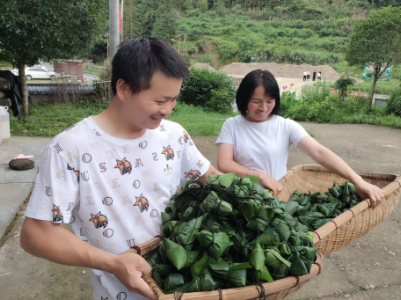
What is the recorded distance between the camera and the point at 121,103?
110 centimetres

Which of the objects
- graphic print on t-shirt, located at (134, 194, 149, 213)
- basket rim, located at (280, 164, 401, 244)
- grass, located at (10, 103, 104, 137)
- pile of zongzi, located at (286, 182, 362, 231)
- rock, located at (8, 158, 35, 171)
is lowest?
grass, located at (10, 103, 104, 137)

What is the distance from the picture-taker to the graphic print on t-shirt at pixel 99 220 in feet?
3.67

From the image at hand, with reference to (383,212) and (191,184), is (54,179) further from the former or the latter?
(383,212)

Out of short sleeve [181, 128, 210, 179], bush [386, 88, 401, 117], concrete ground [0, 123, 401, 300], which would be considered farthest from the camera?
bush [386, 88, 401, 117]

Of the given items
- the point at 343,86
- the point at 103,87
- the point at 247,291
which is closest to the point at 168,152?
the point at 247,291

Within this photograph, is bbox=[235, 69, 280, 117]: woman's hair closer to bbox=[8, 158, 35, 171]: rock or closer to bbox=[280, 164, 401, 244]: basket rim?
bbox=[280, 164, 401, 244]: basket rim

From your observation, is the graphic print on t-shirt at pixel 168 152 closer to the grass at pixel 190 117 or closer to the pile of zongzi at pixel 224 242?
the pile of zongzi at pixel 224 242

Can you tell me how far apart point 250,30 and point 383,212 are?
5885 cm

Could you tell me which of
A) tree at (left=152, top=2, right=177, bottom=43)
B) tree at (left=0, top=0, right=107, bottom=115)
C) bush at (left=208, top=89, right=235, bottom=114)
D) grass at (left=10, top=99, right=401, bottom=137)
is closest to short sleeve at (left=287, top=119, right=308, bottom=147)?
grass at (left=10, top=99, right=401, bottom=137)

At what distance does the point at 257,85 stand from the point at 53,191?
1.26m

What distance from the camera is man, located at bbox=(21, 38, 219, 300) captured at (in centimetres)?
99

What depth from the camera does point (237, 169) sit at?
196 cm

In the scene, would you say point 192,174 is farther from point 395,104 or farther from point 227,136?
point 395,104

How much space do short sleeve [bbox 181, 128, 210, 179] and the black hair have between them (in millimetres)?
340
